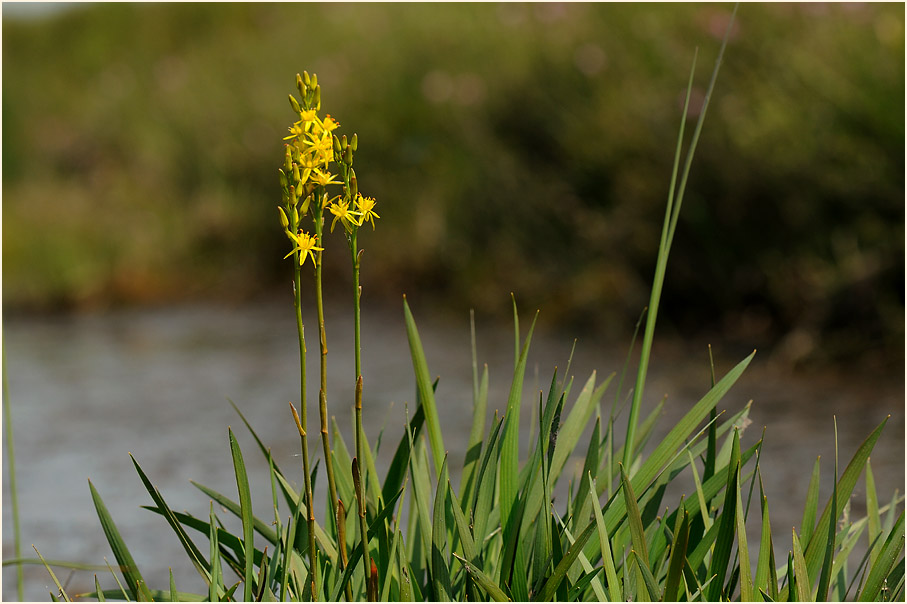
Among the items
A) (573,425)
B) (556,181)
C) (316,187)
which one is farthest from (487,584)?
(556,181)

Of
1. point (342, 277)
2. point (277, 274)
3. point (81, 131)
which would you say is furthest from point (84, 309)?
point (81, 131)

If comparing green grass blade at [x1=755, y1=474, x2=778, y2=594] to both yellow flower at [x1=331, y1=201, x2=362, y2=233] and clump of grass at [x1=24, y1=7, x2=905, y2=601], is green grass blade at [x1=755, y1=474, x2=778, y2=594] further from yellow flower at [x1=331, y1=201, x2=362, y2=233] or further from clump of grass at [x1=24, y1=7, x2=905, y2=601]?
yellow flower at [x1=331, y1=201, x2=362, y2=233]

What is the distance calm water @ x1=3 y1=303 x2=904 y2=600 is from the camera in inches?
91.6

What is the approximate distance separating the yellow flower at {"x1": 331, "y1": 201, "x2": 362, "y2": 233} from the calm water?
2.49ft

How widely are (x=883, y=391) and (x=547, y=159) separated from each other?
1884 mm

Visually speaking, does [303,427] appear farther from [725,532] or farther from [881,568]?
[881,568]

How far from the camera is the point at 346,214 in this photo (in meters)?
0.88

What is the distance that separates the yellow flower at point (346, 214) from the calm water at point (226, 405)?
76 centimetres

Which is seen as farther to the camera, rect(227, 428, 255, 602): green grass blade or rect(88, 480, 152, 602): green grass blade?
rect(88, 480, 152, 602): green grass blade

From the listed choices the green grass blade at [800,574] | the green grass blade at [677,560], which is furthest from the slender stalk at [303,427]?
the green grass blade at [800,574]

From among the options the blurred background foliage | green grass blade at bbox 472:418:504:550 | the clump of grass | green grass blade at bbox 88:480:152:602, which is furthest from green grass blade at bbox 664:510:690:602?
the blurred background foliage

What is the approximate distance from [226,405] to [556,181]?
1680 mm

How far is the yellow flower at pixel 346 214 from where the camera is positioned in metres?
0.86

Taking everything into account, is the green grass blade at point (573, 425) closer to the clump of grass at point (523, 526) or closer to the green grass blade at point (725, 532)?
the clump of grass at point (523, 526)
